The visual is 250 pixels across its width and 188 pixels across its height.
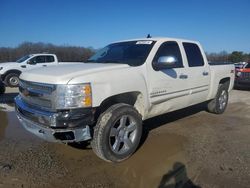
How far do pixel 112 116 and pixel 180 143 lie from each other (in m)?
1.74

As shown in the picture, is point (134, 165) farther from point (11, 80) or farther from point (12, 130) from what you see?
point (11, 80)

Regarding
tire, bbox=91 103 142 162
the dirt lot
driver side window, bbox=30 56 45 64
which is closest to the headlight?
tire, bbox=91 103 142 162

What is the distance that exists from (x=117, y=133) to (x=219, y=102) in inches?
162

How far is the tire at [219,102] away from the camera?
22.9ft

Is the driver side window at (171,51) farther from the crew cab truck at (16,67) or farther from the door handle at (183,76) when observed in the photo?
the crew cab truck at (16,67)

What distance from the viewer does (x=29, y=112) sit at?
3.87m

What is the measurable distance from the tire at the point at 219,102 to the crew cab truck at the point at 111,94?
5.19 ft

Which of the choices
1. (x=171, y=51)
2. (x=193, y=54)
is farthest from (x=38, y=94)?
(x=193, y=54)

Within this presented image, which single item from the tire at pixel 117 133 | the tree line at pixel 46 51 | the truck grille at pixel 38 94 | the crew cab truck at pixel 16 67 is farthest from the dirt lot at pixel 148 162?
the tree line at pixel 46 51

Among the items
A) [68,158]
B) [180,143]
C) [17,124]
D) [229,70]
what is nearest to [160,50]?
[180,143]

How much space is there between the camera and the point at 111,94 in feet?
12.3

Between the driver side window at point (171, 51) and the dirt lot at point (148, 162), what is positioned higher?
the driver side window at point (171, 51)

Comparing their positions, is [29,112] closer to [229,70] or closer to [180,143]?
[180,143]

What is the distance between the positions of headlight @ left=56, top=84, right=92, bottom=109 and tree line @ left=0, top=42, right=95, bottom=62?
63.2ft
